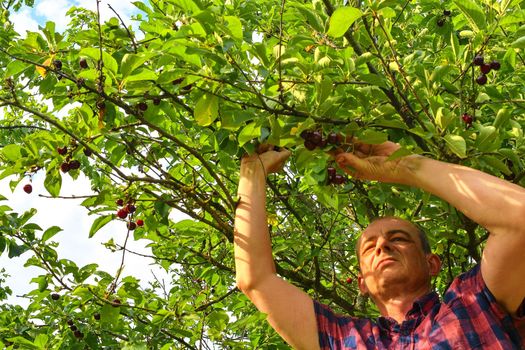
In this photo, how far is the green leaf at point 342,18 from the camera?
2004mm

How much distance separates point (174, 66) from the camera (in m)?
2.24

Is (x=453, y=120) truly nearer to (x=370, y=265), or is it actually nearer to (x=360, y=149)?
(x=360, y=149)

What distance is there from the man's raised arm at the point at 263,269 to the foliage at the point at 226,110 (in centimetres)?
11

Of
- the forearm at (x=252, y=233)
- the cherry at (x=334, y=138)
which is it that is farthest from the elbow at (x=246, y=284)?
the cherry at (x=334, y=138)

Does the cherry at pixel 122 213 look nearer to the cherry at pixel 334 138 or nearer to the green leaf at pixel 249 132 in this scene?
the green leaf at pixel 249 132

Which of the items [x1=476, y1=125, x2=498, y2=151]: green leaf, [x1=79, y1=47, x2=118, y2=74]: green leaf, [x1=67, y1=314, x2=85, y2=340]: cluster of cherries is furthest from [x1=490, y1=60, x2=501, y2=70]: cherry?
[x1=67, y1=314, x2=85, y2=340]: cluster of cherries

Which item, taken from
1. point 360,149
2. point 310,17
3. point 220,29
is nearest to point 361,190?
point 360,149

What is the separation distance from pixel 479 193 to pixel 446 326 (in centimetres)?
48

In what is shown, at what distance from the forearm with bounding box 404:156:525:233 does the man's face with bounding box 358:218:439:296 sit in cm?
34

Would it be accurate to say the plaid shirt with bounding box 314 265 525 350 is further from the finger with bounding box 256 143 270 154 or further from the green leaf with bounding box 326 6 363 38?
the green leaf with bounding box 326 6 363 38

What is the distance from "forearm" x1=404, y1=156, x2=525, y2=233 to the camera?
1995 millimetres

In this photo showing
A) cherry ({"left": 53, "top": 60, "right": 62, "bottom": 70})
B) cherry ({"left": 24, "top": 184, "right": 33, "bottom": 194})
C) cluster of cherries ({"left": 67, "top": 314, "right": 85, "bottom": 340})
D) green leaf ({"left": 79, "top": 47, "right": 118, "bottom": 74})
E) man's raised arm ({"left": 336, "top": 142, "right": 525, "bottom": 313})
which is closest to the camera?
man's raised arm ({"left": 336, "top": 142, "right": 525, "bottom": 313})

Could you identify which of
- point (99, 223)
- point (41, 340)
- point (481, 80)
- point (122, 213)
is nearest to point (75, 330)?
point (41, 340)

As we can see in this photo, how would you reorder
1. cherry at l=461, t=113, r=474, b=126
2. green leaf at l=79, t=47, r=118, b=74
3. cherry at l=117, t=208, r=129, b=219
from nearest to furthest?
1. green leaf at l=79, t=47, r=118, b=74
2. cherry at l=461, t=113, r=474, b=126
3. cherry at l=117, t=208, r=129, b=219
